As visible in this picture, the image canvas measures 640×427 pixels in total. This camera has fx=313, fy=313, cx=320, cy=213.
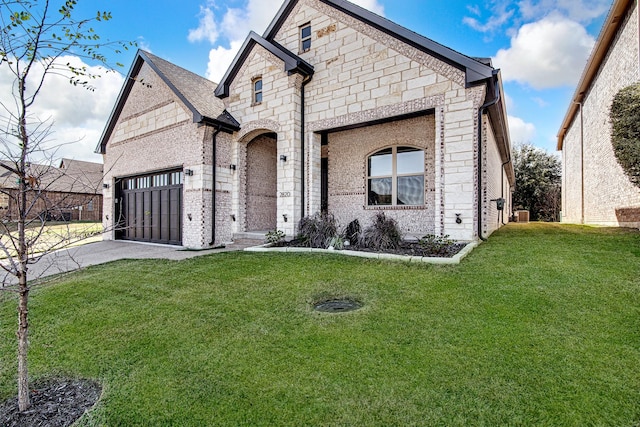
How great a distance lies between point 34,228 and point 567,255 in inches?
306

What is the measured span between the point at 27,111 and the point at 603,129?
56.1ft

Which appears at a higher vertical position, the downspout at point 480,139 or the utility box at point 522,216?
A: the downspout at point 480,139

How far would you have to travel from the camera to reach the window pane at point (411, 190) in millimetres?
8898

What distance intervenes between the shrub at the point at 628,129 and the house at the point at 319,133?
2568 mm

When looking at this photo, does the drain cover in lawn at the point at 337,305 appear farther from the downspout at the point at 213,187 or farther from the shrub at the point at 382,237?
the downspout at the point at 213,187

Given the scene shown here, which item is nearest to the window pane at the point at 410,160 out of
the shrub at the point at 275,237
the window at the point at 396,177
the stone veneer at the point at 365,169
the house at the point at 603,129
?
the window at the point at 396,177

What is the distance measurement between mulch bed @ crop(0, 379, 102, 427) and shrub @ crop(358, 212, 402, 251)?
5.53 m

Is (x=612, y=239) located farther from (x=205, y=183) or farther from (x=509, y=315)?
(x=205, y=183)

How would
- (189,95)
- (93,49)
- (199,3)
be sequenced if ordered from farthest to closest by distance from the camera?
1. (189,95)
2. (199,3)
3. (93,49)

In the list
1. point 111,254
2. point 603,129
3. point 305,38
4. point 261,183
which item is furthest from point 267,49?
point 603,129

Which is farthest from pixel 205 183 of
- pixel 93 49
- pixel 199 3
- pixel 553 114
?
pixel 553 114

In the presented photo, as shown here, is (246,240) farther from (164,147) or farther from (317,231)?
(164,147)

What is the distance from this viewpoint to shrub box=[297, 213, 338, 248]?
793cm

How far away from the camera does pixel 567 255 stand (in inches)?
229
